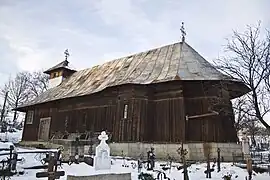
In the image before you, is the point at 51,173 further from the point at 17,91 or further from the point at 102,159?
the point at 17,91

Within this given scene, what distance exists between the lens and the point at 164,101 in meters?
16.4

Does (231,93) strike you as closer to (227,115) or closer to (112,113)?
(227,115)

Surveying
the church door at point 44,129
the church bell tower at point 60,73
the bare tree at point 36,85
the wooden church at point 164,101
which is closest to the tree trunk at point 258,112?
the wooden church at point 164,101

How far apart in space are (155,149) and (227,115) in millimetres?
4524

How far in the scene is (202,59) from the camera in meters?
18.6

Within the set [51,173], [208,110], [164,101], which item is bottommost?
[51,173]

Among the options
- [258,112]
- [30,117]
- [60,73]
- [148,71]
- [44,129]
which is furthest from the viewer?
[60,73]

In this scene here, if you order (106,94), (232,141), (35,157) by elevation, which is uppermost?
(106,94)

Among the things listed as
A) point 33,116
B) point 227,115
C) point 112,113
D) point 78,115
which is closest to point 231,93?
point 227,115

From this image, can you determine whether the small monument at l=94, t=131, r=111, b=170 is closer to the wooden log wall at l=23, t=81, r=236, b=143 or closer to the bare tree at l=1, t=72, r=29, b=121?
the wooden log wall at l=23, t=81, r=236, b=143

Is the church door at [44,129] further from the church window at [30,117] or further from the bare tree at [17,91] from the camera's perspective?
the bare tree at [17,91]

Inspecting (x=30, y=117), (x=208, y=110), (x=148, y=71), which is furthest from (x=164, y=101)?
(x=30, y=117)

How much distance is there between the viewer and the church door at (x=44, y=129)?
2267cm

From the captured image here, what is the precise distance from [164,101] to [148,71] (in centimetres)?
268
